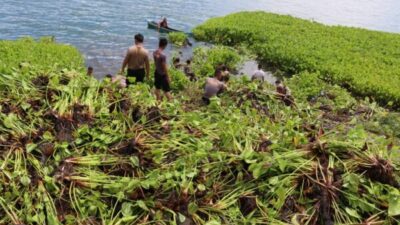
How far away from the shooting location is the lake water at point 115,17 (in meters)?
22.7

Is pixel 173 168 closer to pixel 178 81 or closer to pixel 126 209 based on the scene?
pixel 126 209

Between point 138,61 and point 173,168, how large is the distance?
7.14 metres

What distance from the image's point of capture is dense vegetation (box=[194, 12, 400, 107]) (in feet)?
58.2

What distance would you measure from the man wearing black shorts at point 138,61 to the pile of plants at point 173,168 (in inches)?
213

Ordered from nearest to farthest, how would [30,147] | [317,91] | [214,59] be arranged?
[30,147]
[317,91]
[214,59]

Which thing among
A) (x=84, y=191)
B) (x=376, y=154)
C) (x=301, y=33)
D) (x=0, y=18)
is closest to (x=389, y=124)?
(x=376, y=154)

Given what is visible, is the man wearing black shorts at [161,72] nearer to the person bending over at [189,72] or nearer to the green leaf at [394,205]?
the person bending over at [189,72]

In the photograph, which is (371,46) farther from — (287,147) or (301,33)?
(287,147)

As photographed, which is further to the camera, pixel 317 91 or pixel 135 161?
pixel 317 91

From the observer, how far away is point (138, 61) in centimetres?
1185

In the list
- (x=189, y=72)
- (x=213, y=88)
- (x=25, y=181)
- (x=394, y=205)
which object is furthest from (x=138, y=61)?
(x=394, y=205)

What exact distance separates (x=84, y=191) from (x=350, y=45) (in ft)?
68.3

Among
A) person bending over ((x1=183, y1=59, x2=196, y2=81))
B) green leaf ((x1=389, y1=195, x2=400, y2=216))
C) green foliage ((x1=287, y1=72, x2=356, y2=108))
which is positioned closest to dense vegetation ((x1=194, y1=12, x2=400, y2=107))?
green foliage ((x1=287, y1=72, x2=356, y2=108))

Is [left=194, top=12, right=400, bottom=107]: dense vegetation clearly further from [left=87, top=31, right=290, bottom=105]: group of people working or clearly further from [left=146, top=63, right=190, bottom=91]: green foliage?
[left=87, top=31, right=290, bottom=105]: group of people working
